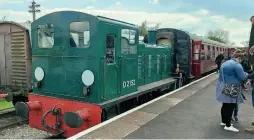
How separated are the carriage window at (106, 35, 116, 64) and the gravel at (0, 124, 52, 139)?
2.53 meters

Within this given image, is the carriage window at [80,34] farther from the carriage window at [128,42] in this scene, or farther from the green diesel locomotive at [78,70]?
the carriage window at [128,42]

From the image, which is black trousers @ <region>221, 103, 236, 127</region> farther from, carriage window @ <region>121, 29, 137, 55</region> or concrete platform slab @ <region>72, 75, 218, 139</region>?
carriage window @ <region>121, 29, 137, 55</region>

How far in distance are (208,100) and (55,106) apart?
5453mm

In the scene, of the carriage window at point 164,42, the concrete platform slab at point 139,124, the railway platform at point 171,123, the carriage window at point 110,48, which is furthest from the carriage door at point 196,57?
the carriage window at point 110,48

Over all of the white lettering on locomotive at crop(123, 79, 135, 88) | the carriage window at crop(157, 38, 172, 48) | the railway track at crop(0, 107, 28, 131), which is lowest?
the railway track at crop(0, 107, 28, 131)

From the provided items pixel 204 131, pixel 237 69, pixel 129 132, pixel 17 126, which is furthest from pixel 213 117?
pixel 17 126

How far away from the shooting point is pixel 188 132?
5.64 m

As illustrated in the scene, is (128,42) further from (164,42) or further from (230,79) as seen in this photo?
(164,42)

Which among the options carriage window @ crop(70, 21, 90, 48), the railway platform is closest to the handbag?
the railway platform

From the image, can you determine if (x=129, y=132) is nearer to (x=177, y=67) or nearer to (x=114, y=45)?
(x=114, y=45)

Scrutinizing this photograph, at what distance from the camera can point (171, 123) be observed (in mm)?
6277

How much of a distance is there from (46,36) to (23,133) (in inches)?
102

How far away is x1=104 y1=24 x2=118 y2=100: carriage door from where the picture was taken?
609cm

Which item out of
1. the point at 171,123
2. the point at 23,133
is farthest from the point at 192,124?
the point at 23,133
